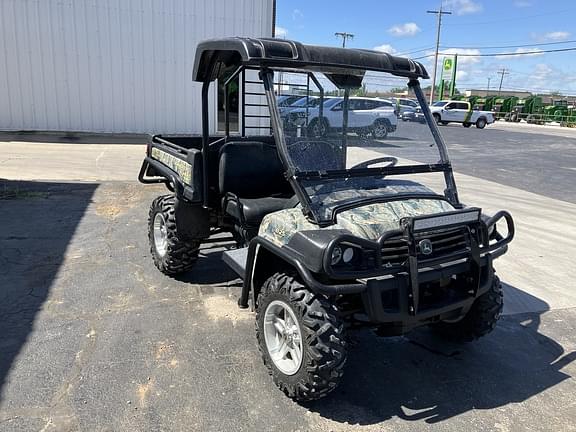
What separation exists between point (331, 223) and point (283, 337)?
0.80m

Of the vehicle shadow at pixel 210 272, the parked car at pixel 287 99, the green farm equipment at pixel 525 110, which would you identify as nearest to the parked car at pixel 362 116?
the parked car at pixel 287 99

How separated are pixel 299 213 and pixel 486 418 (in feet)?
5.43

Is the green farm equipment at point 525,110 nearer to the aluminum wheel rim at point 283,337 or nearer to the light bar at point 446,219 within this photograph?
the light bar at point 446,219

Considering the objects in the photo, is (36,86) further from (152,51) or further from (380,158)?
(380,158)

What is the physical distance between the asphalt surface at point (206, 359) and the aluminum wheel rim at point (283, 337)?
202mm

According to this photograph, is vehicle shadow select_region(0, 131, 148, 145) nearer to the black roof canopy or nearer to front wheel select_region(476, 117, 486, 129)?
the black roof canopy

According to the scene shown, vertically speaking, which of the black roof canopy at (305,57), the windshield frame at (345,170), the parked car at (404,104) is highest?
the black roof canopy at (305,57)

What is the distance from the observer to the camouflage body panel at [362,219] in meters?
2.83

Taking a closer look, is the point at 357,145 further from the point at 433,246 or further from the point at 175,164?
the point at 175,164

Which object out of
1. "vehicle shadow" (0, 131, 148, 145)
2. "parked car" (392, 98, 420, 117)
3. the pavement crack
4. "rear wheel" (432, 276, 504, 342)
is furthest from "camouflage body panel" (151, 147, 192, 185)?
"vehicle shadow" (0, 131, 148, 145)

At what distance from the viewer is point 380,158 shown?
11.9ft

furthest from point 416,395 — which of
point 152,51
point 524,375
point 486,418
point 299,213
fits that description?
point 152,51

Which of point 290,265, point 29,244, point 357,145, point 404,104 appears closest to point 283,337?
point 290,265

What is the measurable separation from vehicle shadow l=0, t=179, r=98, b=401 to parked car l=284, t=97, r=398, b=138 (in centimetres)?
276
